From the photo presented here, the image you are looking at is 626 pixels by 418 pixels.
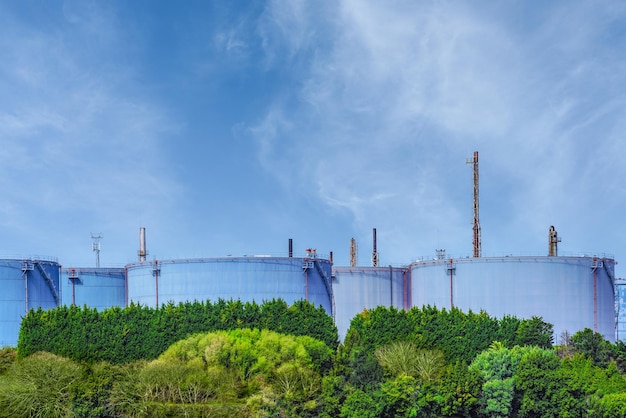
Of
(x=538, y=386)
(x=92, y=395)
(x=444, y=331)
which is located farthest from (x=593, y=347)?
(x=92, y=395)

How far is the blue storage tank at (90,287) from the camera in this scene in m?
81.9

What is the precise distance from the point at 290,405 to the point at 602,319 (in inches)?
1662

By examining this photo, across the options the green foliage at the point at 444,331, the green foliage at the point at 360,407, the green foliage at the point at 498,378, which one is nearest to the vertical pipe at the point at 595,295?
the green foliage at the point at 444,331

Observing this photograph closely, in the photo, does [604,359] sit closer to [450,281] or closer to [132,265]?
[450,281]

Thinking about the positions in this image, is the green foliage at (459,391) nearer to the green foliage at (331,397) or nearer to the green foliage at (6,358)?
the green foliage at (331,397)

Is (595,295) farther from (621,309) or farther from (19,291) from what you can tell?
(19,291)

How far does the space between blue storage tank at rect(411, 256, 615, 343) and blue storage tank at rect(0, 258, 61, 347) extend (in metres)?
40.2

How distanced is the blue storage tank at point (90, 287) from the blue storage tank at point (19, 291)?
7.35 meters

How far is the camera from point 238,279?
71188 millimetres

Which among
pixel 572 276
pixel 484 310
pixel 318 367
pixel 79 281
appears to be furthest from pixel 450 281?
pixel 79 281

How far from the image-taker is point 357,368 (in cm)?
4962

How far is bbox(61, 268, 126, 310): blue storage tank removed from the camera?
269 feet

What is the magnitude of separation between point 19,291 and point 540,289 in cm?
5069

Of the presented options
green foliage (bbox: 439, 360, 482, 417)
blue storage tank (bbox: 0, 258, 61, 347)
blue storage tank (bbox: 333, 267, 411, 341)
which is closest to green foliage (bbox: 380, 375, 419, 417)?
green foliage (bbox: 439, 360, 482, 417)
